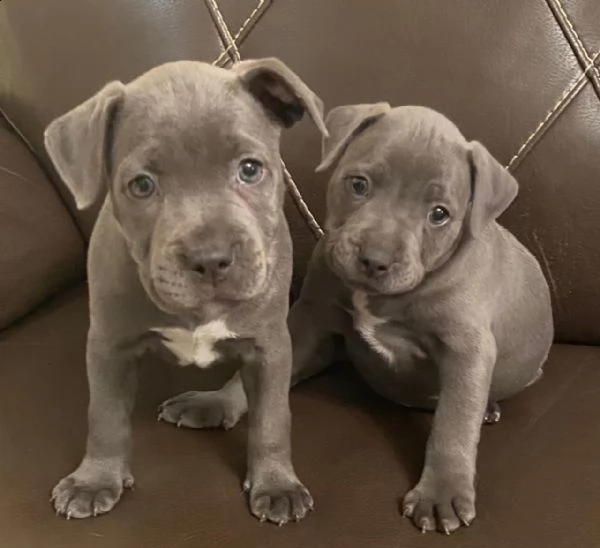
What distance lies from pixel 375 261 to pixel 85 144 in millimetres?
475

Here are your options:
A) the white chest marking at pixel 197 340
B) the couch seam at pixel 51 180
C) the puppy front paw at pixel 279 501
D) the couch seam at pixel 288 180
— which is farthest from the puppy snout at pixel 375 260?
the couch seam at pixel 51 180

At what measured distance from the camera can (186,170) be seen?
1376 mm

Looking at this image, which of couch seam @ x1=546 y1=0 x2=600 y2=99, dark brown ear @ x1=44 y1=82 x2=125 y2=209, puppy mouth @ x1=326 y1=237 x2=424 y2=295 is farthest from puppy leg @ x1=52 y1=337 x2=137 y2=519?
couch seam @ x1=546 y1=0 x2=600 y2=99

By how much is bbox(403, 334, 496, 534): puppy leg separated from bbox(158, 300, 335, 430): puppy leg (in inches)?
11.5

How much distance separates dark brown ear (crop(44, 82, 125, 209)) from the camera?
1397mm

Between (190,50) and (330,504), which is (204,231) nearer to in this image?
(330,504)

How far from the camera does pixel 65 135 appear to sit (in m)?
1.43

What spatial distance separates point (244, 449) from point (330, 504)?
21 cm

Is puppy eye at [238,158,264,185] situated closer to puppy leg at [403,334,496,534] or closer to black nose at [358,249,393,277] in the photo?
black nose at [358,249,393,277]

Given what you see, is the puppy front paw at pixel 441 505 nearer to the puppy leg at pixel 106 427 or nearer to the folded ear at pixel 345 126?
the puppy leg at pixel 106 427

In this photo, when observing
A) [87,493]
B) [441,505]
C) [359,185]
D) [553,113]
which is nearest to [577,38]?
[553,113]

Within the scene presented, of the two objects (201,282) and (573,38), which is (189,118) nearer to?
(201,282)

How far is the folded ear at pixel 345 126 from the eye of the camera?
1682mm

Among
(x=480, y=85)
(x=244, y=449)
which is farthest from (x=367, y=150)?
(x=244, y=449)
